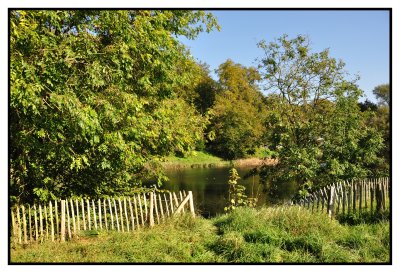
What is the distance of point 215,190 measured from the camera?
67.5 feet

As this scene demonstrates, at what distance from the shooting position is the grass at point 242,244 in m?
5.80

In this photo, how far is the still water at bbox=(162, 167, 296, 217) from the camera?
15.1 metres

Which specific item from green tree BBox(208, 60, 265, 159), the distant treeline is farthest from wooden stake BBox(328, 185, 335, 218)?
green tree BBox(208, 60, 265, 159)

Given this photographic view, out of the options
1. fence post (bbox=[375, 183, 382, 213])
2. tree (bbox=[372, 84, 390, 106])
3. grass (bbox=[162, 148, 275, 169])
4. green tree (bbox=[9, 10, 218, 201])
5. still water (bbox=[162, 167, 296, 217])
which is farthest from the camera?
grass (bbox=[162, 148, 275, 169])

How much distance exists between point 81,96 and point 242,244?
3.92 meters

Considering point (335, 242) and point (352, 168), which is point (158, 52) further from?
point (352, 168)

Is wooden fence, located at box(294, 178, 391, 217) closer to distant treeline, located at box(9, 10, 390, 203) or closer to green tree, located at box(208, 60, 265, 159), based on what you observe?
distant treeline, located at box(9, 10, 390, 203)

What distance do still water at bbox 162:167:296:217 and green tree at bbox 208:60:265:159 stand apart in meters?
10.0

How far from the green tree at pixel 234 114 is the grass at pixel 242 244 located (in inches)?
1046

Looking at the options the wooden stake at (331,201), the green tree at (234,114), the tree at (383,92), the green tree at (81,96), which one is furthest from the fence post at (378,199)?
the green tree at (234,114)

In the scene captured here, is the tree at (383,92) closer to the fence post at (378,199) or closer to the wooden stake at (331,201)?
the fence post at (378,199)

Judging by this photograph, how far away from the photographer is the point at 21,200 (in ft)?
26.6

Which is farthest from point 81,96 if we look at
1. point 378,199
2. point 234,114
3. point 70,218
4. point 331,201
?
point 234,114

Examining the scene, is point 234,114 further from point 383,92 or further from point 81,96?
point 81,96
